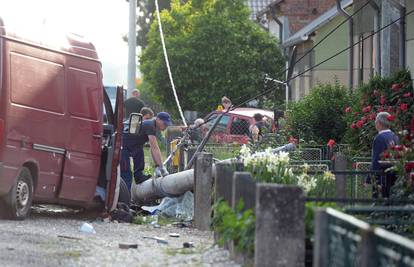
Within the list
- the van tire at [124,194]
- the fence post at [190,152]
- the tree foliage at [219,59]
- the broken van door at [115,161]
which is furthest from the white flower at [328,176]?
the tree foliage at [219,59]

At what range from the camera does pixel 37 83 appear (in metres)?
15.3

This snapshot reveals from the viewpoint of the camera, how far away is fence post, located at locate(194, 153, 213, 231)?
631 inches

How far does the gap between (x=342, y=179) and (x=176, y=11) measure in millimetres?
41678

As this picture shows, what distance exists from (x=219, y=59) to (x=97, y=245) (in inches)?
1307

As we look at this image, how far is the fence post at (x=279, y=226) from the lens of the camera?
9438 mm

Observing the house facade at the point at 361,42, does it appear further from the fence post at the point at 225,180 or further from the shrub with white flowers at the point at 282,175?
the shrub with white flowers at the point at 282,175

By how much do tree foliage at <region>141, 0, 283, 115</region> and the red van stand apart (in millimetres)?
27819

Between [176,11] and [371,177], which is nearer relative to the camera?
[371,177]

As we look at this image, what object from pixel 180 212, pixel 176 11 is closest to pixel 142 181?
pixel 180 212

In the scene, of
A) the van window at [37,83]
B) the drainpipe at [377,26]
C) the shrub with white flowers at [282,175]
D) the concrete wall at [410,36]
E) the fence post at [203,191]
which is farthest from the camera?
the drainpipe at [377,26]

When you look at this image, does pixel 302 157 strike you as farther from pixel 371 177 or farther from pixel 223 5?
pixel 223 5

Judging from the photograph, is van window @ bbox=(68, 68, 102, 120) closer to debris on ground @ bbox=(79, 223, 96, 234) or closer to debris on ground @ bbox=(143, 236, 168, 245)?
debris on ground @ bbox=(79, 223, 96, 234)

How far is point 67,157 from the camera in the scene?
1616cm

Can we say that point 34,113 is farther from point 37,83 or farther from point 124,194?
Result: point 124,194
